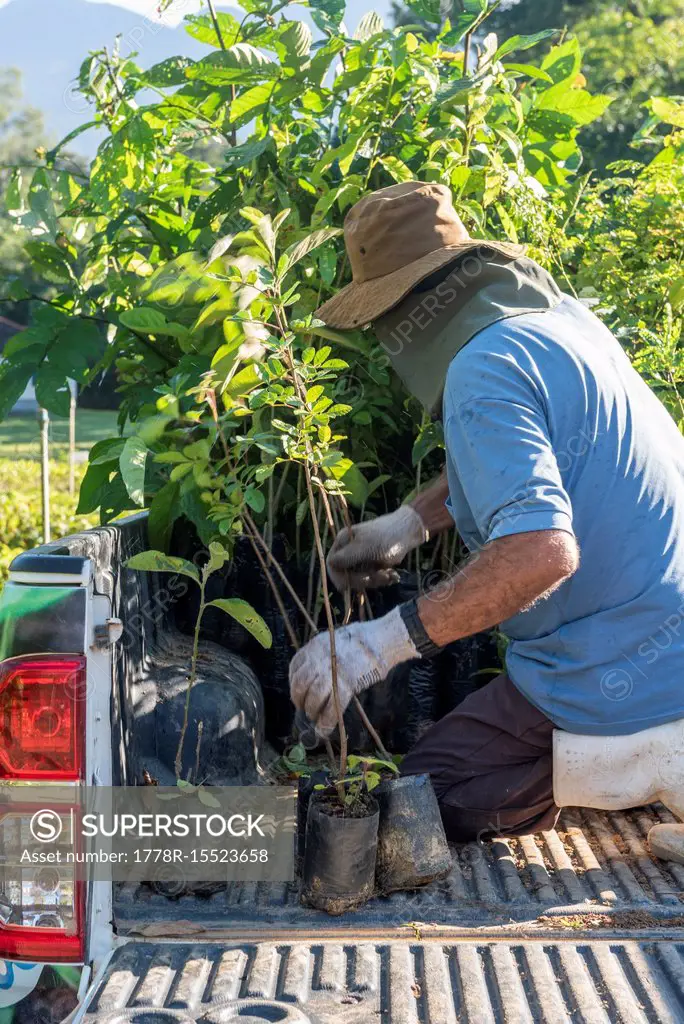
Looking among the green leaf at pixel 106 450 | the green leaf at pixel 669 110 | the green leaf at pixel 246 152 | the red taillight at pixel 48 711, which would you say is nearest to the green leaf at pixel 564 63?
the green leaf at pixel 669 110

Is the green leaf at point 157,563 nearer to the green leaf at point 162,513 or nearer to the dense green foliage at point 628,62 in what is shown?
the green leaf at point 162,513

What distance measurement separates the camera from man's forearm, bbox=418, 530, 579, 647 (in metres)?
1.78

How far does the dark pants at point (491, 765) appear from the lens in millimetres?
2217

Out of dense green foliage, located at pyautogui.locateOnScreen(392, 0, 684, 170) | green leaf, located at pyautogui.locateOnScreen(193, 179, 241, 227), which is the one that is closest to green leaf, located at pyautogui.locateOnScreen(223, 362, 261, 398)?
green leaf, located at pyautogui.locateOnScreen(193, 179, 241, 227)

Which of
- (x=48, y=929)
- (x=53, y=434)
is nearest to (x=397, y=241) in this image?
(x=48, y=929)

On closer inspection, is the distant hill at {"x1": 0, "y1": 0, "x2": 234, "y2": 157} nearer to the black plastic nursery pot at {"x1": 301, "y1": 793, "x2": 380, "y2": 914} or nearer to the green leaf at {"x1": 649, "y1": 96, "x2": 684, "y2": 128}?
the green leaf at {"x1": 649, "y1": 96, "x2": 684, "y2": 128}

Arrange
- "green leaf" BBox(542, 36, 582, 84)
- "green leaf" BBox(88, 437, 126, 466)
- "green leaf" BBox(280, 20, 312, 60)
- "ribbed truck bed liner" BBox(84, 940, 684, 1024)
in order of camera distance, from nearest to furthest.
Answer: "ribbed truck bed liner" BBox(84, 940, 684, 1024) < "green leaf" BBox(88, 437, 126, 466) < "green leaf" BBox(280, 20, 312, 60) < "green leaf" BBox(542, 36, 582, 84)

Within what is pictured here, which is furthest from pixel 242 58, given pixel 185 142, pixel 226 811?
pixel 226 811

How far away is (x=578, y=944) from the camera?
1.52 meters

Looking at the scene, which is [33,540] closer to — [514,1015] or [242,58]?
[242,58]

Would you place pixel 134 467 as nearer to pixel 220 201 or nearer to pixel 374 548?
pixel 374 548

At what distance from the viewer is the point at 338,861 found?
177 centimetres

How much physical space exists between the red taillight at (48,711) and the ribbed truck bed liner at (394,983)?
291 mm

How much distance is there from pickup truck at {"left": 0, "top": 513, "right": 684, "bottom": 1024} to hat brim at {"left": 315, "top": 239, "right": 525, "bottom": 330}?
0.71 meters
